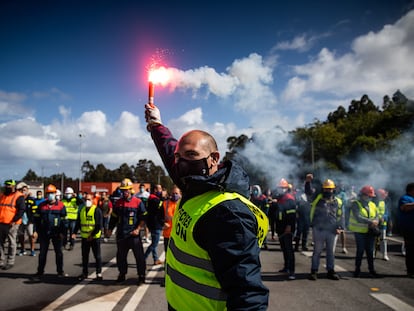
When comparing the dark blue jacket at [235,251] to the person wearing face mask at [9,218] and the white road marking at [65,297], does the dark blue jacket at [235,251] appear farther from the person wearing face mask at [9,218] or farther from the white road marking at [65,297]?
the person wearing face mask at [9,218]

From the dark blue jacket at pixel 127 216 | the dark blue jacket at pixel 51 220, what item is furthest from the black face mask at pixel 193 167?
the dark blue jacket at pixel 51 220

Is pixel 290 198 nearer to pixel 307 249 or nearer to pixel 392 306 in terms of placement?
pixel 392 306

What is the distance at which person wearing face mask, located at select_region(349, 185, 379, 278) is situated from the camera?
7.59 metres

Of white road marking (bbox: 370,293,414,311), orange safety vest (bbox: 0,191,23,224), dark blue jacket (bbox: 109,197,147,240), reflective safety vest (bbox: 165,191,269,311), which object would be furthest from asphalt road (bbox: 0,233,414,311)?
reflective safety vest (bbox: 165,191,269,311)

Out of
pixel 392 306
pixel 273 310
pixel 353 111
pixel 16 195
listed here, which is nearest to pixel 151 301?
pixel 273 310

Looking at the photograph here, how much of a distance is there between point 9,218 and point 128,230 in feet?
12.0

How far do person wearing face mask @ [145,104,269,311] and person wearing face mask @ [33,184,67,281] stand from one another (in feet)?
22.0

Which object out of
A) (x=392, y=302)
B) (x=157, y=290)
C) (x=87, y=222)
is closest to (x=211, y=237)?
(x=157, y=290)

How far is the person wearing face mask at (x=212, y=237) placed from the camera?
1512mm

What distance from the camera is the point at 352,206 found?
26.7 ft

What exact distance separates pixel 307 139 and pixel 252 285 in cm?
4812

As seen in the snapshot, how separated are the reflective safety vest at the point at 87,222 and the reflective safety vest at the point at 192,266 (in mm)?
6152

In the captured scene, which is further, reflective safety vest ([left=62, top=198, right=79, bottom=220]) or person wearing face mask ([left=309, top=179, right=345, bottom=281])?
reflective safety vest ([left=62, top=198, right=79, bottom=220])

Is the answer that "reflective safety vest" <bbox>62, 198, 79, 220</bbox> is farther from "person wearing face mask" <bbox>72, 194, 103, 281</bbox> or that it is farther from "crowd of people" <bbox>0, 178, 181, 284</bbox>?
"person wearing face mask" <bbox>72, 194, 103, 281</bbox>
